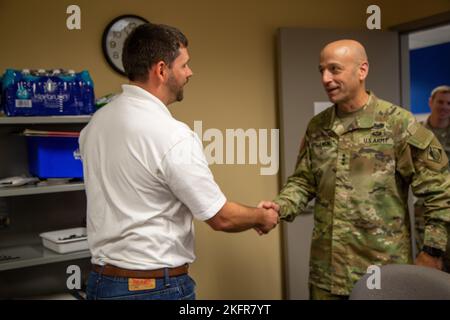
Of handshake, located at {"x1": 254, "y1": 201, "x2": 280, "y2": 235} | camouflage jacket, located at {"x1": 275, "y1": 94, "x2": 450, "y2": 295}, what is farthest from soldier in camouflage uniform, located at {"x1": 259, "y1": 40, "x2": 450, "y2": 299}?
handshake, located at {"x1": 254, "y1": 201, "x2": 280, "y2": 235}

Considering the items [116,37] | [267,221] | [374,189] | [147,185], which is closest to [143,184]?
[147,185]

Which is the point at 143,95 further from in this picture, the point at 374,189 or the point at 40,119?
the point at 374,189

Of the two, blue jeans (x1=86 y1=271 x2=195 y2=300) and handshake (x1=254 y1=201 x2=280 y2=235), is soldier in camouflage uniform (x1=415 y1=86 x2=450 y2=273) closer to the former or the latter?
handshake (x1=254 y1=201 x2=280 y2=235)

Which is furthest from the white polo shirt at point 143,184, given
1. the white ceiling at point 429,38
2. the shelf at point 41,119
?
the white ceiling at point 429,38

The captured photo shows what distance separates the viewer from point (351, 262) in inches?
71.0

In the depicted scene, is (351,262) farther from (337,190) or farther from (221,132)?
(221,132)

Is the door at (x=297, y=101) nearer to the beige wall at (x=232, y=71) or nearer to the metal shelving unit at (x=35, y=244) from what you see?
the beige wall at (x=232, y=71)

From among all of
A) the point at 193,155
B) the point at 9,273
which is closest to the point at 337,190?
the point at 193,155

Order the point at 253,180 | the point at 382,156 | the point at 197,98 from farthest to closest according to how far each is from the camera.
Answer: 1. the point at 253,180
2. the point at 197,98
3. the point at 382,156

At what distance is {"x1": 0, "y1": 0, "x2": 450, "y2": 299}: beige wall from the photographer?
2.45 metres

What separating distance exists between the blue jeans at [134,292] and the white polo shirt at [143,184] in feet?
0.18

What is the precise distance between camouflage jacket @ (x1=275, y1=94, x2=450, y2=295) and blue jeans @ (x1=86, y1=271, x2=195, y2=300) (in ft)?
2.08

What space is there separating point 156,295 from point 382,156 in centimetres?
97

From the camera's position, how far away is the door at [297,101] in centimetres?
282
